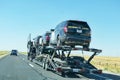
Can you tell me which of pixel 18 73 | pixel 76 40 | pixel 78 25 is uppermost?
pixel 78 25

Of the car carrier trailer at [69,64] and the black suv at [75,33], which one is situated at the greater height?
the black suv at [75,33]

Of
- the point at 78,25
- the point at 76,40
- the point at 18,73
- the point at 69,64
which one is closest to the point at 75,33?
the point at 76,40

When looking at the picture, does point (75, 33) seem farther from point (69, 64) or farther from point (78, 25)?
point (69, 64)

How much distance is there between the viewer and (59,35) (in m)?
23.5

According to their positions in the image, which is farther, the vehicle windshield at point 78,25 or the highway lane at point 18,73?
the vehicle windshield at point 78,25

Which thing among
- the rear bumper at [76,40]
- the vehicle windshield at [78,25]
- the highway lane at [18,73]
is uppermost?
the vehicle windshield at [78,25]

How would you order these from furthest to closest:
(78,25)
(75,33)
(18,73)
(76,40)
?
(18,73), (78,25), (75,33), (76,40)

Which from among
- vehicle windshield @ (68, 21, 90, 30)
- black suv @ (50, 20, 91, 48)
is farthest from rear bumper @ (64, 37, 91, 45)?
vehicle windshield @ (68, 21, 90, 30)

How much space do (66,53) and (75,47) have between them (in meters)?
2.49

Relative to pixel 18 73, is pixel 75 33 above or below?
above

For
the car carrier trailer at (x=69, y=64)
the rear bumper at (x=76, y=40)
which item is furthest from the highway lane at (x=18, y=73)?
the rear bumper at (x=76, y=40)

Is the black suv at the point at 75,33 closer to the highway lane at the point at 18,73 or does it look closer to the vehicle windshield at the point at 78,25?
the vehicle windshield at the point at 78,25

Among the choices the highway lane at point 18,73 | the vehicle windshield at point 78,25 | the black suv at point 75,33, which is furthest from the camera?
the vehicle windshield at point 78,25

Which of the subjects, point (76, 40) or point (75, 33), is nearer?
point (76, 40)
